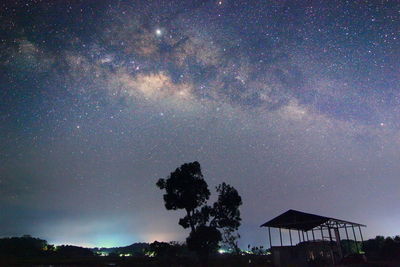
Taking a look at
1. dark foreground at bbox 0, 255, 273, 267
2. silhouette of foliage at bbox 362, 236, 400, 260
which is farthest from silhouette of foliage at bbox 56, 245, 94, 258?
silhouette of foliage at bbox 362, 236, 400, 260

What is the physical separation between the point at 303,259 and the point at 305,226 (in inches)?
181

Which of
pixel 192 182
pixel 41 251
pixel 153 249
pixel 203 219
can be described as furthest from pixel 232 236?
pixel 41 251

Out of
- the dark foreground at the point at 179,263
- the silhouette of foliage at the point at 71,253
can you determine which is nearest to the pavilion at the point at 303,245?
the dark foreground at the point at 179,263

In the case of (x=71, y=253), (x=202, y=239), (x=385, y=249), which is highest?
(x=71, y=253)

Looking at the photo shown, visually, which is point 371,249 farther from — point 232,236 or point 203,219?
point 203,219

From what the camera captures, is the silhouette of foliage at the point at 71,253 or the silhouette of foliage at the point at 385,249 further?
the silhouette of foliage at the point at 71,253

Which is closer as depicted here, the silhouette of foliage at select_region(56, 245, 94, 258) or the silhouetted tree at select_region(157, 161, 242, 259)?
the silhouetted tree at select_region(157, 161, 242, 259)

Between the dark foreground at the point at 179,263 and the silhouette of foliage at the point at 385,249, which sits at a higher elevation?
the silhouette of foliage at the point at 385,249

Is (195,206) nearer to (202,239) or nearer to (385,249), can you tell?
(202,239)

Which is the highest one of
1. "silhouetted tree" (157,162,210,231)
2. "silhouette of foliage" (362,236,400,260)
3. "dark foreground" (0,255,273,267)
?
"silhouetted tree" (157,162,210,231)

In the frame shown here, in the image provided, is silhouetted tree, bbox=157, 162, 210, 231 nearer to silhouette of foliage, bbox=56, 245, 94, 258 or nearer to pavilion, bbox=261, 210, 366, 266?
pavilion, bbox=261, 210, 366, 266

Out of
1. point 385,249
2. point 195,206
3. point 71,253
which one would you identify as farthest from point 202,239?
point 71,253

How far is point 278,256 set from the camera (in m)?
30.3

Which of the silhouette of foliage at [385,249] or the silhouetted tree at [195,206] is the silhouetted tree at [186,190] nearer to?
the silhouetted tree at [195,206]
